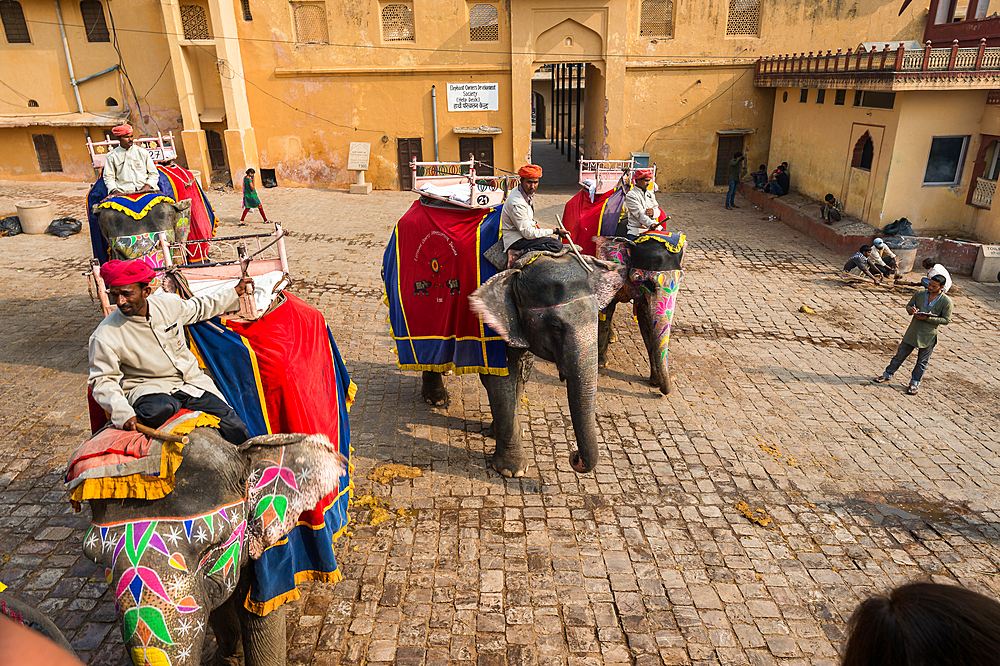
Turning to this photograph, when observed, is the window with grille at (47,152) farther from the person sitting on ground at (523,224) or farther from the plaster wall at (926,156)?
the plaster wall at (926,156)

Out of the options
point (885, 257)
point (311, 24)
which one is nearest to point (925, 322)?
→ point (885, 257)

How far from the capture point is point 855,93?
54.3ft

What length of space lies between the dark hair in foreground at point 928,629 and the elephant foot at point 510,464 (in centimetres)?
467

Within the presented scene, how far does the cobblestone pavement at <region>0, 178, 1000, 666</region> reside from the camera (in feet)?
15.0

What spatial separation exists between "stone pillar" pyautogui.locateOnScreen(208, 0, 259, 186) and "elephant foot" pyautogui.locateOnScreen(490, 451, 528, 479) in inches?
777

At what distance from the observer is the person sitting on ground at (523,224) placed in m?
5.96

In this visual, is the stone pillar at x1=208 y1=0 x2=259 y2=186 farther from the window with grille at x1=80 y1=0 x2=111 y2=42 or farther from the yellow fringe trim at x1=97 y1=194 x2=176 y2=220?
the yellow fringe trim at x1=97 y1=194 x2=176 y2=220

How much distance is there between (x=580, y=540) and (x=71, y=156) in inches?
1012

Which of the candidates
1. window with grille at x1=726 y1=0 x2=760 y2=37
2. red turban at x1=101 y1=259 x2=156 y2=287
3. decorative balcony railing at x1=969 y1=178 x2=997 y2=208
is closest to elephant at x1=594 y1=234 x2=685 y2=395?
red turban at x1=101 y1=259 x2=156 y2=287

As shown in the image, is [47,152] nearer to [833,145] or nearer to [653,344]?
[653,344]

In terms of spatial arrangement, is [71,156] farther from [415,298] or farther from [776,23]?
[776,23]

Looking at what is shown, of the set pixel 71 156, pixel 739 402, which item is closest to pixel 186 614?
pixel 739 402

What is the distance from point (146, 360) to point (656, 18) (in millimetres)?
22322

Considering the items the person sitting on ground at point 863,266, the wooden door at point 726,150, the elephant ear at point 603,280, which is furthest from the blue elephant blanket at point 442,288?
the wooden door at point 726,150
